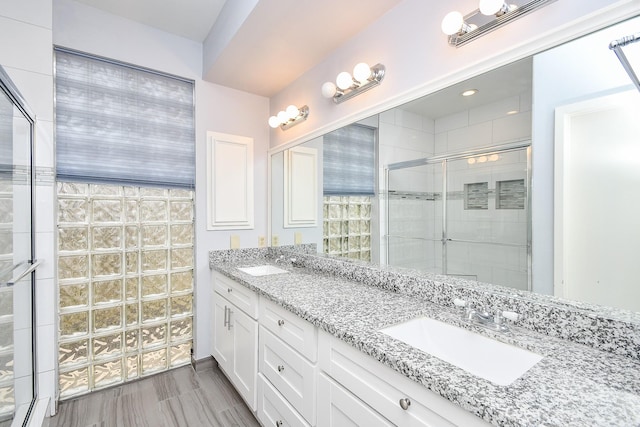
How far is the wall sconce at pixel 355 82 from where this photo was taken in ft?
5.32

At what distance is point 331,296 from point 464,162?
889 mm

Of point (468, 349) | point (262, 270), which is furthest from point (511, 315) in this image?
point (262, 270)

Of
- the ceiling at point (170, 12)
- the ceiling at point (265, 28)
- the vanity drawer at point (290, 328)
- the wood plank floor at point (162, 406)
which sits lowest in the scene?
the wood plank floor at point (162, 406)

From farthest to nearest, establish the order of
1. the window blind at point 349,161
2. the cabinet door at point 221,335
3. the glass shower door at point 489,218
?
the cabinet door at point 221,335 < the window blind at point 349,161 < the glass shower door at point 489,218

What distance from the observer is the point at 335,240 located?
6.82ft

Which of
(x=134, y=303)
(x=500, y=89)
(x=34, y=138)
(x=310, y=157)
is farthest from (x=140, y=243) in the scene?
(x=500, y=89)

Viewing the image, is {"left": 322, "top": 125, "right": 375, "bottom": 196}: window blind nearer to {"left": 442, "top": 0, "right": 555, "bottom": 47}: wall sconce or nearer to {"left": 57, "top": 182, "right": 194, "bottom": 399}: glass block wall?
{"left": 442, "top": 0, "right": 555, "bottom": 47}: wall sconce

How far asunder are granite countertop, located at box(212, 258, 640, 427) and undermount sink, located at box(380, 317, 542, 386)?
3 centimetres

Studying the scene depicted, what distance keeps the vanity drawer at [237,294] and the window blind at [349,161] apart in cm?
89

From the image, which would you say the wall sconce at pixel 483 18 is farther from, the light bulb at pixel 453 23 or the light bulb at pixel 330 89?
the light bulb at pixel 330 89

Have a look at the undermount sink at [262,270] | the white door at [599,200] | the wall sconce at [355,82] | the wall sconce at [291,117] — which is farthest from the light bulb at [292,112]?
the white door at [599,200]

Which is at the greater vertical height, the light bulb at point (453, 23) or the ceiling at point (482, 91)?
the light bulb at point (453, 23)

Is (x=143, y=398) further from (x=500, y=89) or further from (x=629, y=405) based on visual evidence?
(x=500, y=89)

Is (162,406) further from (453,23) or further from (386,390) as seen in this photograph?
(453,23)
